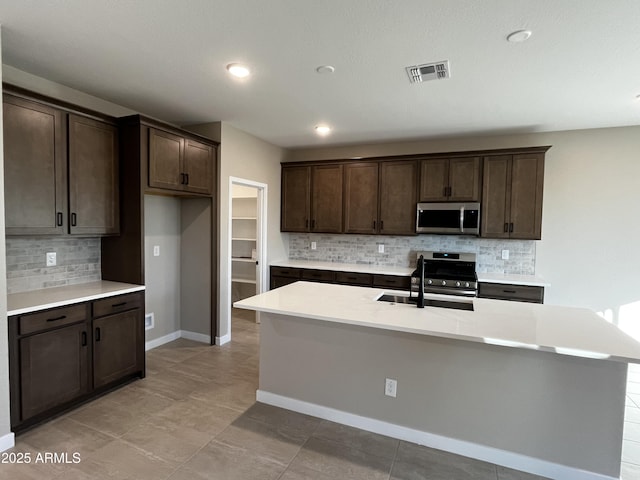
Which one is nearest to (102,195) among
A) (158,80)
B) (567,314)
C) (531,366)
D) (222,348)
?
(158,80)

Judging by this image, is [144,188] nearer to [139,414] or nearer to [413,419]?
[139,414]

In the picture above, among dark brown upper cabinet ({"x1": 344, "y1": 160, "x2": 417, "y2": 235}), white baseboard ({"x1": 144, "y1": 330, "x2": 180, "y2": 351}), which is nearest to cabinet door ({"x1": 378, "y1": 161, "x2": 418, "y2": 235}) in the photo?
dark brown upper cabinet ({"x1": 344, "y1": 160, "x2": 417, "y2": 235})

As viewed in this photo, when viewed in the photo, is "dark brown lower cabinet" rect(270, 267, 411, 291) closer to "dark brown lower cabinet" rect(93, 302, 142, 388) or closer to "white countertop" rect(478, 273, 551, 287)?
"white countertop" rect(478, 273, 551, 287)

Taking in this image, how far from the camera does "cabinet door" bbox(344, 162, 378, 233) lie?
4.77 meters

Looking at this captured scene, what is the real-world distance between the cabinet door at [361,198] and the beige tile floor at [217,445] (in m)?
2.63

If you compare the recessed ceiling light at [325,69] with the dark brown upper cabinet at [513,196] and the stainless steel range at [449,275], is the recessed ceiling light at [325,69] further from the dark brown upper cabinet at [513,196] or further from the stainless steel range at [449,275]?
the dark brown upper cabinet at [513,196]

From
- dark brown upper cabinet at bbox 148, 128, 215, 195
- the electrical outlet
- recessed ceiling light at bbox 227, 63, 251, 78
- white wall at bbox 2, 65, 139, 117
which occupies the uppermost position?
recessed ceiling light at bbox 227, 63, 251, 78

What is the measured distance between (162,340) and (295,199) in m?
2.60

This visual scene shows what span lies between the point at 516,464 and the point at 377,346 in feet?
3.41

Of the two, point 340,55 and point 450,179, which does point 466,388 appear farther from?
point 450,179

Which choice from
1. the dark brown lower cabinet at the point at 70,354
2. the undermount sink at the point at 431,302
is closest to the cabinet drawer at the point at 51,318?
the dark brown lower cabinet at the point at 70,354

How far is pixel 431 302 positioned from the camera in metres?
2.71

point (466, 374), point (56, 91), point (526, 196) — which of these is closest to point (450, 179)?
point (526, 196)

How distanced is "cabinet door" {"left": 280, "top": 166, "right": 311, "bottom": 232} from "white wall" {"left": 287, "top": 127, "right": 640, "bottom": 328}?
8.95 feet
